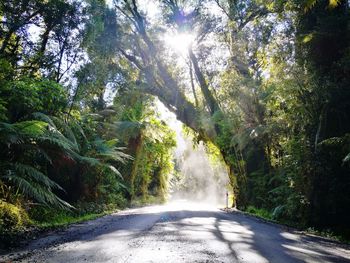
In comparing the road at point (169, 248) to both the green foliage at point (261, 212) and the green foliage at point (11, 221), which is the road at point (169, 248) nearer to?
the green foliage at point (11, 221)

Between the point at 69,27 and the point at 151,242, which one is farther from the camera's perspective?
the point at 69,27

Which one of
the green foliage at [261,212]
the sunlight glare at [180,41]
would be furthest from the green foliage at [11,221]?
the sunlight glare at [180,41]

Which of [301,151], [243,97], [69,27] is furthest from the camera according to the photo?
[243,97]

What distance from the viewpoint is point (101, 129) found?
2461 cm

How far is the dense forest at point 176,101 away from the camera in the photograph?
11492 millimetres

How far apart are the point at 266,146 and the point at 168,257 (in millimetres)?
17050

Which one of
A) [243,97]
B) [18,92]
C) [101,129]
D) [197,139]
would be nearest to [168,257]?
[18,92]

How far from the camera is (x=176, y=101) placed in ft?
88.0

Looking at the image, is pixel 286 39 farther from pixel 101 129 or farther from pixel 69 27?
pixel 101 129

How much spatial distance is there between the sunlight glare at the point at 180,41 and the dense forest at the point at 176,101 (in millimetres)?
92

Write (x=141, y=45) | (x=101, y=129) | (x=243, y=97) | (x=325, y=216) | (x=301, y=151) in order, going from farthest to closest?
(x=141, y=45) < (x=101, y=129) < (x=243, y=97) < (x=301, y=151) < (x=325, y=216)

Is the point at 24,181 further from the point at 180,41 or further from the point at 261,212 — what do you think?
the point at 180,41

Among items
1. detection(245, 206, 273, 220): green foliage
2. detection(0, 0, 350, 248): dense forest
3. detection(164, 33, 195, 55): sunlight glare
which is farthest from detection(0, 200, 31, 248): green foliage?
detection(164, 33, 195, 55): sunlight glare

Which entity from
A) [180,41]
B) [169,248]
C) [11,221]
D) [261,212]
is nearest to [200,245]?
[169,248]
